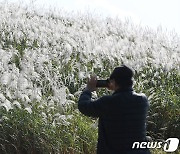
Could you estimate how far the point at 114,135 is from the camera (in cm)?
439

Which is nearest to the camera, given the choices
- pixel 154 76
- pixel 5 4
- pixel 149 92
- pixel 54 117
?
pixel 54 117

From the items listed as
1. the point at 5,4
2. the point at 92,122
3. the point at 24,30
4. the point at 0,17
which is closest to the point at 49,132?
the point at 92,122

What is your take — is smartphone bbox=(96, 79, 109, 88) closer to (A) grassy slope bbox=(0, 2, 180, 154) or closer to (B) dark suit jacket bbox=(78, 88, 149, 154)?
(B) dark suit jacket bbox=(78, 88, 149, 154)

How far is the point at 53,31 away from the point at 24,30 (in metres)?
0.84

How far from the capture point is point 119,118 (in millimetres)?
4395

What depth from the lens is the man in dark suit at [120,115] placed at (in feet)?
14.4

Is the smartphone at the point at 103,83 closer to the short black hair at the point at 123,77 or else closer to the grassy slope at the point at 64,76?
the short black hair at the point at 123,77

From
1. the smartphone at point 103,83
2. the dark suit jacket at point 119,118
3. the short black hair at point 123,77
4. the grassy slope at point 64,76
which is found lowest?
the grassy slope at point 64,76

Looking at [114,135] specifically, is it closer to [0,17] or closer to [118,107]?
[118,107]

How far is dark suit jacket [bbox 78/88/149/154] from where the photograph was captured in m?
4.38

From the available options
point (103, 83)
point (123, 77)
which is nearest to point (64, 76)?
point (103, 83)

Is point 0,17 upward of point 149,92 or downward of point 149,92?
upward

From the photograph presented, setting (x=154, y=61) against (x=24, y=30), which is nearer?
(x=154, y=61)

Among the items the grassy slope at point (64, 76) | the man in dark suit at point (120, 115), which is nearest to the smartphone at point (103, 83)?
A: the man in dark suit at point (120, 115)
